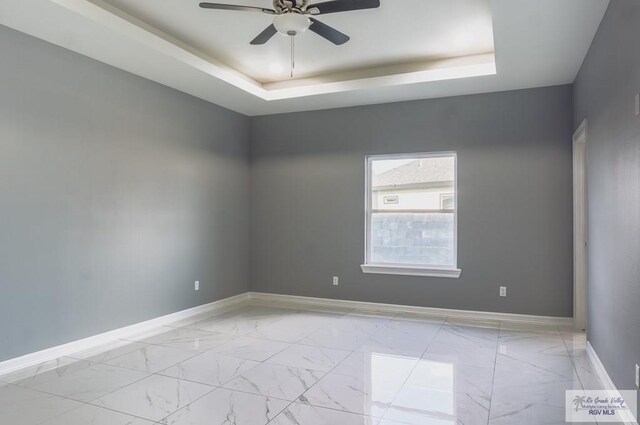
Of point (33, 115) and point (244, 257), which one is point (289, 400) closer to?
point (33, 115)

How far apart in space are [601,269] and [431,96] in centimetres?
271

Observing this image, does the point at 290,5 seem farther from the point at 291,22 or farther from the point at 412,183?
the point at 412,183

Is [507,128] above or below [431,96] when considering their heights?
below

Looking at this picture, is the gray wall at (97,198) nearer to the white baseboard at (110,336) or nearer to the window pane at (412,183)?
the white baseboard at (110,336)

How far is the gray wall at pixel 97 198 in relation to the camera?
Result: 10.7ft

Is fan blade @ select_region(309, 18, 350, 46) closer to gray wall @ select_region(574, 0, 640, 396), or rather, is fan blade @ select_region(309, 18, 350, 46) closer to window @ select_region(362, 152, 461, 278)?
gray wall @ select_region(574, 0, 640, 396)

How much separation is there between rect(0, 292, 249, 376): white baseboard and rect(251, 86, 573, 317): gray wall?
0.84 meters

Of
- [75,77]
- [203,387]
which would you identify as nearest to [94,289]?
[203,387]

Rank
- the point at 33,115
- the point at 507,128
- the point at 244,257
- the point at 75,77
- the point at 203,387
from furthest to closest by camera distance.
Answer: the point at 244,257 < the point at 507,128 < the point at 75,77 < the point at 33,115 < the point at 203,387

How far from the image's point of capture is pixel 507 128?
187 inches

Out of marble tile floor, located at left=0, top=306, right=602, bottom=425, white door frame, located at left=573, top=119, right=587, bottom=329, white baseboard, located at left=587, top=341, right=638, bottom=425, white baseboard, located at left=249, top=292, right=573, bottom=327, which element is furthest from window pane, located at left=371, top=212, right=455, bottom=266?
white baseboard, located at left=587, top=341, right=638, bottom=425

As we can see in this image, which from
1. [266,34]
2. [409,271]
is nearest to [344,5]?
[266,34]

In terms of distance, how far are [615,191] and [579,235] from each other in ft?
6.06

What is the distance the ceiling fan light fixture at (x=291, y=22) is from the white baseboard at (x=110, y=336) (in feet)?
10.4
